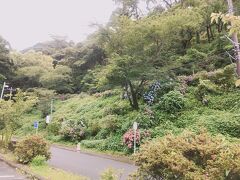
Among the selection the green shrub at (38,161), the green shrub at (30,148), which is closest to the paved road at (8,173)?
the green shrub at (30,148)

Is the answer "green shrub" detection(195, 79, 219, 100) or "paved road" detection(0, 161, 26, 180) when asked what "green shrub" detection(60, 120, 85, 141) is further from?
"paved road" detection(0, 161, 26, 180)

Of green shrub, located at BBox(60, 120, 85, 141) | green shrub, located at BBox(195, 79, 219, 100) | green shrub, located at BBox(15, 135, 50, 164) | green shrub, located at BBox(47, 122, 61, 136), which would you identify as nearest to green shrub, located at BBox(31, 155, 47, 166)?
green shrub, located at BBox(15, 135, 50, 164)

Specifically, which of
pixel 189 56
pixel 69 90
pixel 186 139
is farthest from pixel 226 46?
pixel 69 90

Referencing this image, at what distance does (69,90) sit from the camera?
5059 centimetres

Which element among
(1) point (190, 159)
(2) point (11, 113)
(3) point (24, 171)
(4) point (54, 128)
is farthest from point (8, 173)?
(4) point (54, 128)

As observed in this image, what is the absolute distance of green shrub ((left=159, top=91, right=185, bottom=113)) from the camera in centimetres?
2234

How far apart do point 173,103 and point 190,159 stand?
16.1m

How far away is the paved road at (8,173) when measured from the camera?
1139 cm

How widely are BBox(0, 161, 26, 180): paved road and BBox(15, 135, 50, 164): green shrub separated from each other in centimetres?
69

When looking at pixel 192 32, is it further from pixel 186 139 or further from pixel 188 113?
pixel 186 139

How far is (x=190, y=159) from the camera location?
6.55m

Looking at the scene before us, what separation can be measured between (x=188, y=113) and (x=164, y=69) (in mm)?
3700

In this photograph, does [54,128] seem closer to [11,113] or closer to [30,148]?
[11,113]

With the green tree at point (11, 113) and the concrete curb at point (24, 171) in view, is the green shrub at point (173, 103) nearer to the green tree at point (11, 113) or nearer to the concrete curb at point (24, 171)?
the green tree at point (11, 113)
